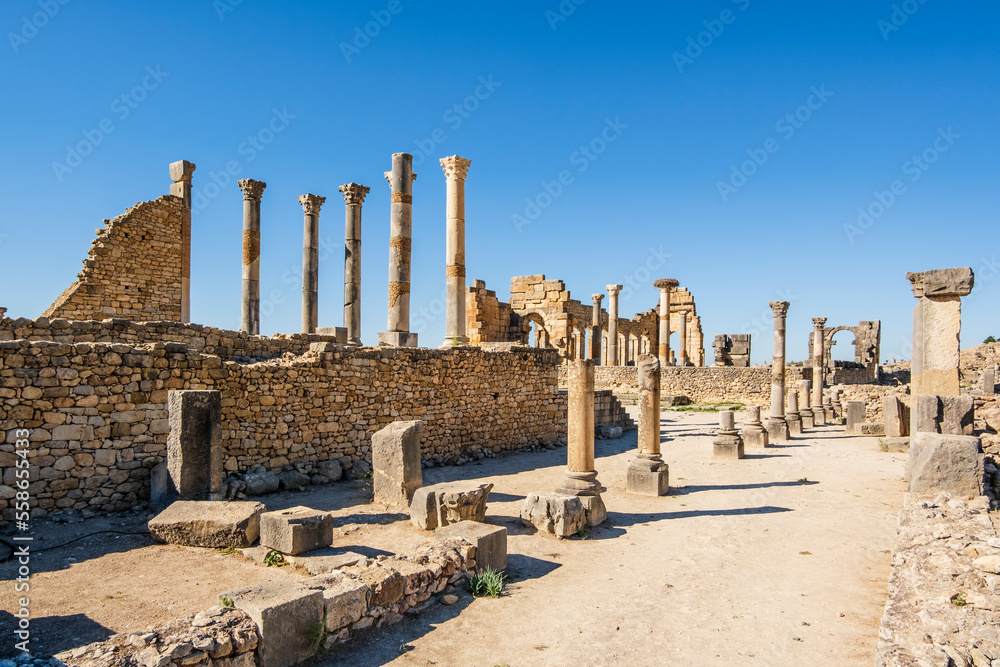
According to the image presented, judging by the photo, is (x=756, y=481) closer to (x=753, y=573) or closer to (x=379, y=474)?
(x=753, y=573)

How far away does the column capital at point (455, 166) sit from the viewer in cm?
1555

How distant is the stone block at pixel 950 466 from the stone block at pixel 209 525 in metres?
8.76

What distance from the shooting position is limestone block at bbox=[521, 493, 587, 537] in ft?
25.9

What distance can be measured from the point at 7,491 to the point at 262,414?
3.64 metres

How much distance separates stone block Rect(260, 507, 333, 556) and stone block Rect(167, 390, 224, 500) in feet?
4.95

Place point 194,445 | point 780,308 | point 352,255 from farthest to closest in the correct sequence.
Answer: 1. point 780,308
2. point 352,255
3. point 194,445

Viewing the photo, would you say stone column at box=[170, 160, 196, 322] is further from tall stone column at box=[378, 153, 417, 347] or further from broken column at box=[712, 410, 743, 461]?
broken column at box=[712, 410, 743, 461]

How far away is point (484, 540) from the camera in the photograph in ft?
20.7

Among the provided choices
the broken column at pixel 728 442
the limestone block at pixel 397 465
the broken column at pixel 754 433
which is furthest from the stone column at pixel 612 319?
the limestone block at pixel 397 465

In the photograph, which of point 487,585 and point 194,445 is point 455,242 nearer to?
point 194,445

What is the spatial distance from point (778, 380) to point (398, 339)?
12558 millimetres

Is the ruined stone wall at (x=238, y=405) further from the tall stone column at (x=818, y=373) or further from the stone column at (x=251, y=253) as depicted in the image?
the tall stone column at (x=818, y=373)

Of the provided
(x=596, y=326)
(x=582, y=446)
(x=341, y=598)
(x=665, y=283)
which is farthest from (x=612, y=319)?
(x=341, y=598)

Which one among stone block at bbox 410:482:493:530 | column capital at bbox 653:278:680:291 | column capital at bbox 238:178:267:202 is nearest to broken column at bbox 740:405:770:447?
stone block at bbox 410:482:493:530
